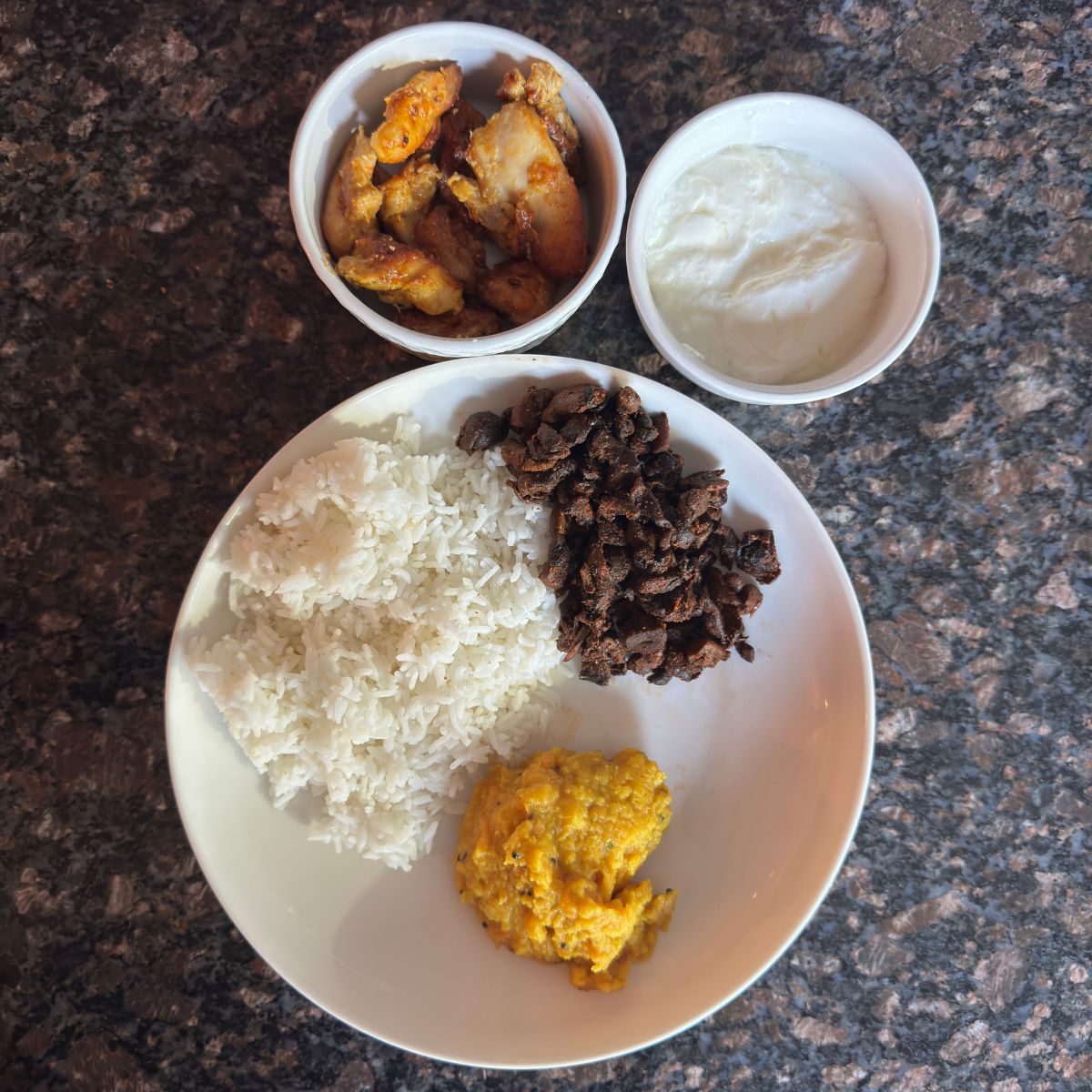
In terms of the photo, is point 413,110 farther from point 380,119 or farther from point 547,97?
point 547,97

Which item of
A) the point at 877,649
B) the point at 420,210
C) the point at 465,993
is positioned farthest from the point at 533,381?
the point at 465,993

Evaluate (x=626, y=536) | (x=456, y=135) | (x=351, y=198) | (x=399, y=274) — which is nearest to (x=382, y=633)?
(x=626, y=536)

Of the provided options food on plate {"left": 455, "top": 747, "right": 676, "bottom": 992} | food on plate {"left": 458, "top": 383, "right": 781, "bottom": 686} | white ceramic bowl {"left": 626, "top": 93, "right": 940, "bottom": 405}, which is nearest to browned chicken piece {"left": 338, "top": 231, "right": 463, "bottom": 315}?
food on plate {"left": 458, "top": 383, "right": 781, "bottom": 686}

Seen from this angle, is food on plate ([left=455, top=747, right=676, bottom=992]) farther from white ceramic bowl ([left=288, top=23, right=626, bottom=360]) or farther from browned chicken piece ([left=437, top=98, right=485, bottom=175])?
browned chicken piece ([left=437, top=98, right=485, bottom=175])

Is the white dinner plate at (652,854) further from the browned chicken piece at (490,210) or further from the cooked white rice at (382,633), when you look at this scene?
the browned chicken piece at (490,210)

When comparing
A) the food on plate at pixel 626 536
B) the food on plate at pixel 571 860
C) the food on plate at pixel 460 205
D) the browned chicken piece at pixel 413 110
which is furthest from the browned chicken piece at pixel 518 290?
the food on plate at pixel 571 860

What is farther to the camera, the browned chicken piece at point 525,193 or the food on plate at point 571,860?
the food on plate at point 571,860
